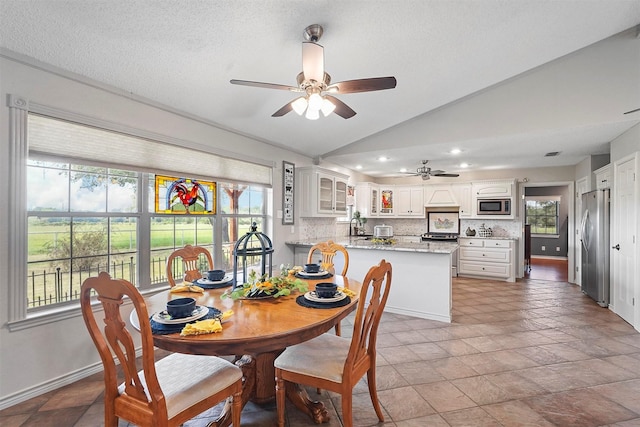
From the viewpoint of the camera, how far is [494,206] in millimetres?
6246

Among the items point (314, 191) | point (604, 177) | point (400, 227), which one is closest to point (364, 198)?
point (400, 227)

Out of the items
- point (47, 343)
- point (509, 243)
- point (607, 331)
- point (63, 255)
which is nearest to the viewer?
point (47, 343)

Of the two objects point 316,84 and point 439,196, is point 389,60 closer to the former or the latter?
point 316,84

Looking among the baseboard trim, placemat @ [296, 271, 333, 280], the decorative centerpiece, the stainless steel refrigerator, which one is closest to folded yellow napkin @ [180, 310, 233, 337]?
the decorative centerpiece

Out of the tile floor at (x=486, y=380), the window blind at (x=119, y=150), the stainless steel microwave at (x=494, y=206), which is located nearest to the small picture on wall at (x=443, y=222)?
the stainless steel microwave at (x=494, y=206)

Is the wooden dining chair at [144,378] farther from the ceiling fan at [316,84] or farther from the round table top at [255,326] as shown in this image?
the ceiling fan at [316,84]

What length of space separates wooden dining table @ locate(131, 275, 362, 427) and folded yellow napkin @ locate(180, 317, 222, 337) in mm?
19

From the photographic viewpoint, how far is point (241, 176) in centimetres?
376

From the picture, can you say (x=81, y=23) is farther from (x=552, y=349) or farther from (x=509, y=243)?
(x=509, y=243)

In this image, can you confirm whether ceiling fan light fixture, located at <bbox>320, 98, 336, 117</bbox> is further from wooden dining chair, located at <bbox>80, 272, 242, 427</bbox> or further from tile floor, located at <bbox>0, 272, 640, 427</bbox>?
tile floor, located at <bbox>0, 272, 640, 427</bbox>

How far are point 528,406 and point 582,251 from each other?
427 centimetres

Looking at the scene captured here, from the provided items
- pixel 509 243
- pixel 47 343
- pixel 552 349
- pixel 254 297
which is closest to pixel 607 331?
pixel 552 349

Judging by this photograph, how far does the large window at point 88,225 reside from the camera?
7.27 feet

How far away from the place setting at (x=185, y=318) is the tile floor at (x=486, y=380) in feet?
2.73
